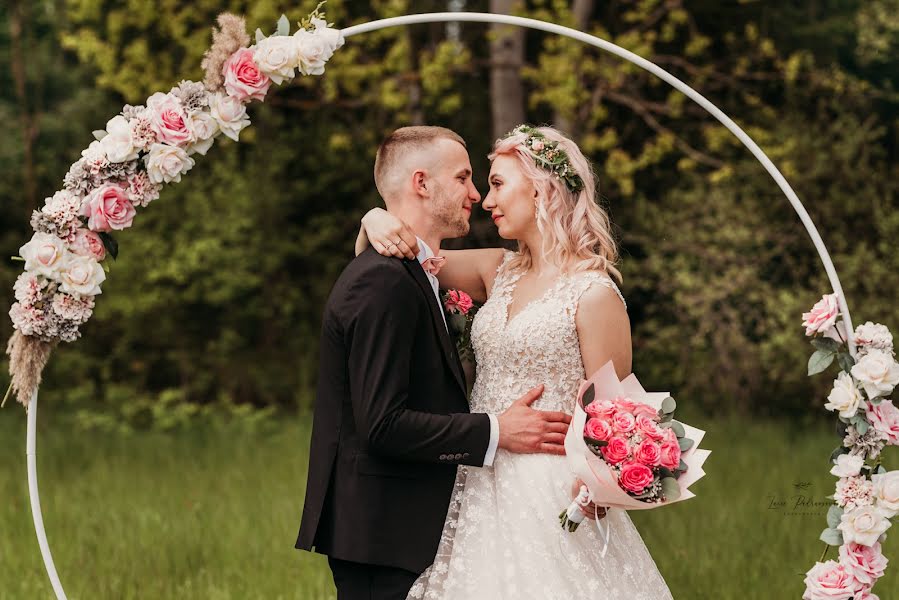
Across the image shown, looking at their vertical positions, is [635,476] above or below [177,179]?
below

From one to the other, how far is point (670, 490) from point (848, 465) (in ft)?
2.73

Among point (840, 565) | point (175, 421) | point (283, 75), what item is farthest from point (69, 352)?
point (840, 565)

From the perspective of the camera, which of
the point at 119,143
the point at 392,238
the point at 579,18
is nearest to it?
the point at 392,238

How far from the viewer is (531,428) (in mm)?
3721

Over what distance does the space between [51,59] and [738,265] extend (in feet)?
27.7

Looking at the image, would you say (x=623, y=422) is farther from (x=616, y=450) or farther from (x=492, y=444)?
(x=492, y=444)

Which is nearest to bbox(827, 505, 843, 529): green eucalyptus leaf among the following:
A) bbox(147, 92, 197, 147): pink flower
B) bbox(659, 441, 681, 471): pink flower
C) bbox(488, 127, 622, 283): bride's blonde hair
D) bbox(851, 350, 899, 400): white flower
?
bbox(851, 350, 899, 400): white flower

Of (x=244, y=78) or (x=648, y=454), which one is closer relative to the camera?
(x=648, y=454)

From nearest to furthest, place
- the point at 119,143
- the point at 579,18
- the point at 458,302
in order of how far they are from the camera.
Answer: the point at 119,143, the point at 458,302, the point at 579,18

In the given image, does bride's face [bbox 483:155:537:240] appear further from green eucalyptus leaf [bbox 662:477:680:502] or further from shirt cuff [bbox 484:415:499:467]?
green eucalyptus leaf [bbox 662:477:680:502]

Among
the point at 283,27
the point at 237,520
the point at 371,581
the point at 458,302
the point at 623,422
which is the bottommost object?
the point at 237,520

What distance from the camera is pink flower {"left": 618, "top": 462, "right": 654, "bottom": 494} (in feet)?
11.2

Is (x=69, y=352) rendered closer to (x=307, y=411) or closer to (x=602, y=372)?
(x=307, y=411)

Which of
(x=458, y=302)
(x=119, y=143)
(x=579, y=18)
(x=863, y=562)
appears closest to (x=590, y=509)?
(x=458, y=302)
